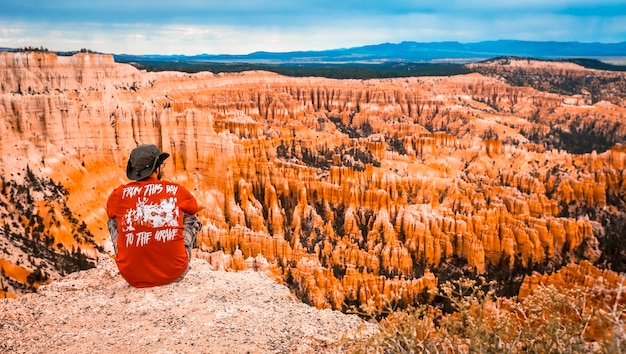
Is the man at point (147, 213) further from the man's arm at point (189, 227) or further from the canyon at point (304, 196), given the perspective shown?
the canyon at point (304, 196)

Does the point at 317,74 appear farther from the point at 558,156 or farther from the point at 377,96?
the point at 558,156

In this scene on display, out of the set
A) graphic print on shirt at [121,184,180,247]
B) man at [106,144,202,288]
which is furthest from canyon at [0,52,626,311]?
graphic print on shirt at [121,184,180,247]

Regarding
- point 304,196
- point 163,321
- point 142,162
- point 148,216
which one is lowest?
point 304,196

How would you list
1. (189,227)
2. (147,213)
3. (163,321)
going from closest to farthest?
(147,213) → (189,227) → (163,321)

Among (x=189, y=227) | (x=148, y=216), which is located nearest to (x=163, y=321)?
(x=189, y=227)

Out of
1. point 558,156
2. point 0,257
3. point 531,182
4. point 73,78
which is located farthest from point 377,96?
point 0,257

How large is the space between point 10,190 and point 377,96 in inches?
2914

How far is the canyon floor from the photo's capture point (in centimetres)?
625

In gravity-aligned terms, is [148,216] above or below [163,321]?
above

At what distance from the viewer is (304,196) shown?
105 feet

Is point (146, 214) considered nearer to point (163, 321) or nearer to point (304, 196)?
point (163, 321)

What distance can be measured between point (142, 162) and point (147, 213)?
29.0 inches

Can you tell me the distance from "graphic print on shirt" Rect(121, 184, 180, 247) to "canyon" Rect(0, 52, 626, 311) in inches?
211

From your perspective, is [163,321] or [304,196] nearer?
[163,321]
